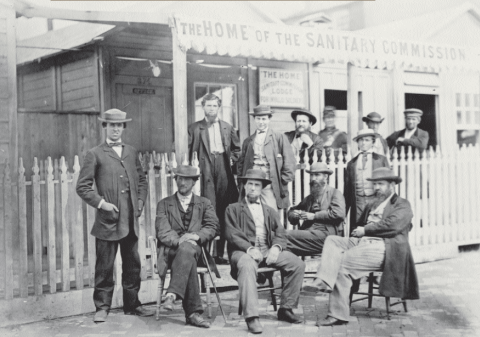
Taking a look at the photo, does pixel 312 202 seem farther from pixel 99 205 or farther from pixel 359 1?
pixel 359 1

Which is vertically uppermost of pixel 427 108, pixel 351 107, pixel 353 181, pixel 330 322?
pixel 427 108

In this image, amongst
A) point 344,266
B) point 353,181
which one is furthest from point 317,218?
point 353,181

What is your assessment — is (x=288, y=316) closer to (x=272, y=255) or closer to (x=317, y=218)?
(x=272, y=255)

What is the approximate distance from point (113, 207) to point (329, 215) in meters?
2.26

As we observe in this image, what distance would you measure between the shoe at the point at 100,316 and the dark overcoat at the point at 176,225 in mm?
686

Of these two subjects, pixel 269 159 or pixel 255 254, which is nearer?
pixel 255 254

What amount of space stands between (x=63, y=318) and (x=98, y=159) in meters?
1.69

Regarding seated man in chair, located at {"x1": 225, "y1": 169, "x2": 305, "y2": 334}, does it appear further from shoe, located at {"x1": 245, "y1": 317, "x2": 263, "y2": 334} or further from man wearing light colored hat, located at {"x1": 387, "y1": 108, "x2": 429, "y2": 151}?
man wearing light colored hat, located at {"x1": 387, "y1": 108, "x2": 429, "y2": 151}

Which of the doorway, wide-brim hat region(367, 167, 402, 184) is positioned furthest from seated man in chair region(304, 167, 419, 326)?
the doorway

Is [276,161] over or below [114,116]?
below

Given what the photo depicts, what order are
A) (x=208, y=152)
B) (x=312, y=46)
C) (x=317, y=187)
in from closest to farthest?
(x=317, y=187) → (x=208, y=152) → (x=312, y=46)

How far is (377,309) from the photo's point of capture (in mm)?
6082

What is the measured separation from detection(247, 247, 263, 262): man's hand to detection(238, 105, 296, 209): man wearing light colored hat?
1.11 metres

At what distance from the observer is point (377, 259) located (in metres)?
5.68
